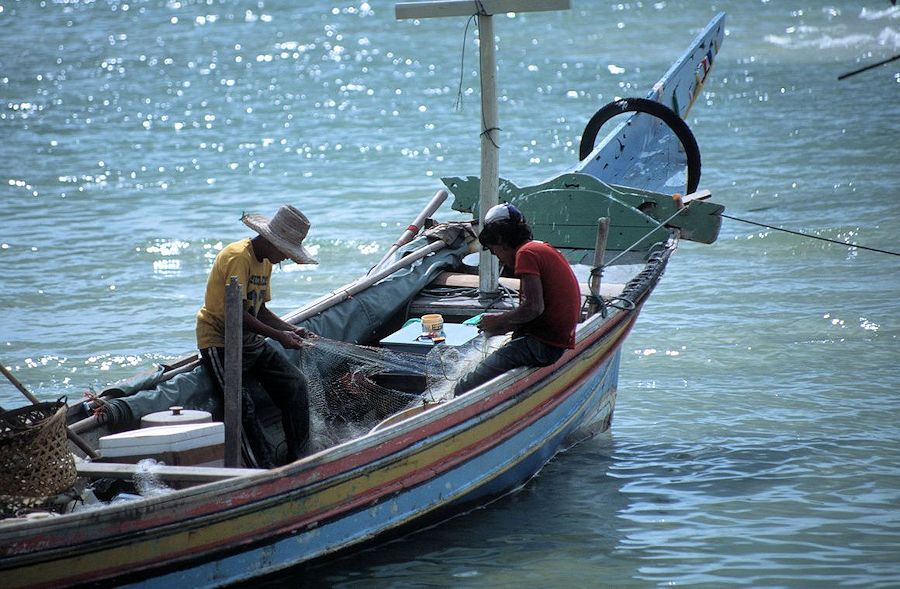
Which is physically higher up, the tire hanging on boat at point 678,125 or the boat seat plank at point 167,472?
the tire hanging on boat at point 678,125

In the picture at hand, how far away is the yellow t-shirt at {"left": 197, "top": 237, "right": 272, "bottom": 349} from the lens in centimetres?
611

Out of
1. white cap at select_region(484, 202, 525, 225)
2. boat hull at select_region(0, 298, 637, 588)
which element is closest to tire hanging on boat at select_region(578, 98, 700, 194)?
boat hull at select_region(0, 298, 637, 588)

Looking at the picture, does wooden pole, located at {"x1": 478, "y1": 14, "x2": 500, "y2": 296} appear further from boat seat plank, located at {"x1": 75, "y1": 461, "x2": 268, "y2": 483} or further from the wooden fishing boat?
boat seat plank, located at {"x1": 75, "y1": 461, "x2": 268, "y2": 483}

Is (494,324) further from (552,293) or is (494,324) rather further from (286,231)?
(286,231)

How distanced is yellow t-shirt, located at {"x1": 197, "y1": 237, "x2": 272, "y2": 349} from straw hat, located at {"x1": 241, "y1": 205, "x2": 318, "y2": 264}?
129 mm

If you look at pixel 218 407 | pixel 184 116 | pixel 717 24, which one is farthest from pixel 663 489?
pixel 184 116

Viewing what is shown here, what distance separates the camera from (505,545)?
6391mm

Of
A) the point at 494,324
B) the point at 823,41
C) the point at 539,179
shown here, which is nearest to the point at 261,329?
the point at 494,324

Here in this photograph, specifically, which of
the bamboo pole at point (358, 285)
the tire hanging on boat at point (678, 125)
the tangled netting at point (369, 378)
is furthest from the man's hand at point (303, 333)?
the tire hanging on boat at point (678, 125)

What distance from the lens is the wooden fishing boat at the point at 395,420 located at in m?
4.99

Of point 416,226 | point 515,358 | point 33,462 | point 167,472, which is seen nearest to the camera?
point 33,462

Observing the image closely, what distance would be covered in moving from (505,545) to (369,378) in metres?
1.29

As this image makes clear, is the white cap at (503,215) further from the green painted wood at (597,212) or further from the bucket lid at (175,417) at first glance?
the green painted wood at (597,212)

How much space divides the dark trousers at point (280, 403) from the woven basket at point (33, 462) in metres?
1.29
